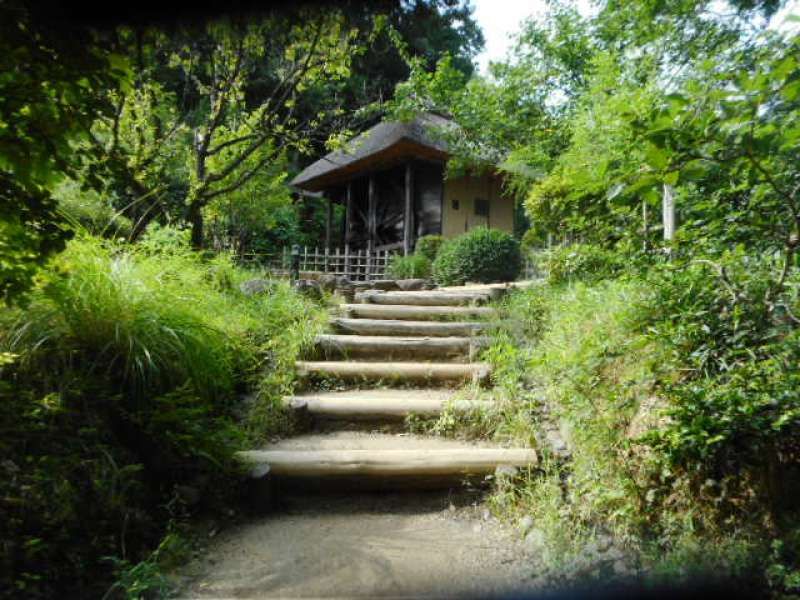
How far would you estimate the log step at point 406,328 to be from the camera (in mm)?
4539

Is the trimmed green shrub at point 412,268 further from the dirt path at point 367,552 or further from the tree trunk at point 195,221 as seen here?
the dirt path at point 367,552

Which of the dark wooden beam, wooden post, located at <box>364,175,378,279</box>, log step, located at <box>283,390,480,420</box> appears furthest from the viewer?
the dark wooden beam

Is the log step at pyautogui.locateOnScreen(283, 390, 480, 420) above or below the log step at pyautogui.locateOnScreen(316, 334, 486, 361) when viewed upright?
below

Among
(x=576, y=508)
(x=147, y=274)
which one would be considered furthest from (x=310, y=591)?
(x=147, y=274)

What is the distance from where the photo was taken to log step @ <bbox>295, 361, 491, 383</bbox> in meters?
3.71

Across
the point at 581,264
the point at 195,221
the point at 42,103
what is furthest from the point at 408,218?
the point at 42,103

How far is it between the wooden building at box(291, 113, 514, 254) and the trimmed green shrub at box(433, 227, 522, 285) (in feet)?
9.41

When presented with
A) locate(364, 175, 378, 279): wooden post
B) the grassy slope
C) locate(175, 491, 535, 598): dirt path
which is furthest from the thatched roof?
locate(175, 491, 535, 598): dirt path

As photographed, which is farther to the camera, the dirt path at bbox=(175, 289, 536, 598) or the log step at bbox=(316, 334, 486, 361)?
the log step at bbox=(316, 334, 486, 361)

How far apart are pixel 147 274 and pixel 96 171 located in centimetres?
147

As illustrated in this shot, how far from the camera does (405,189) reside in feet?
42.0

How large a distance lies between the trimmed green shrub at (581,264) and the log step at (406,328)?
3.96 ft

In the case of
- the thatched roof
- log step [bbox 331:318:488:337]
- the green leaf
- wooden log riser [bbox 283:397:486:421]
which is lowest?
wooden log riser [bbox 283:397:486:421]

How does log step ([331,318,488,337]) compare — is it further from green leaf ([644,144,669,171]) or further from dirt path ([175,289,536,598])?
green leaf ([644,144,669,171])
